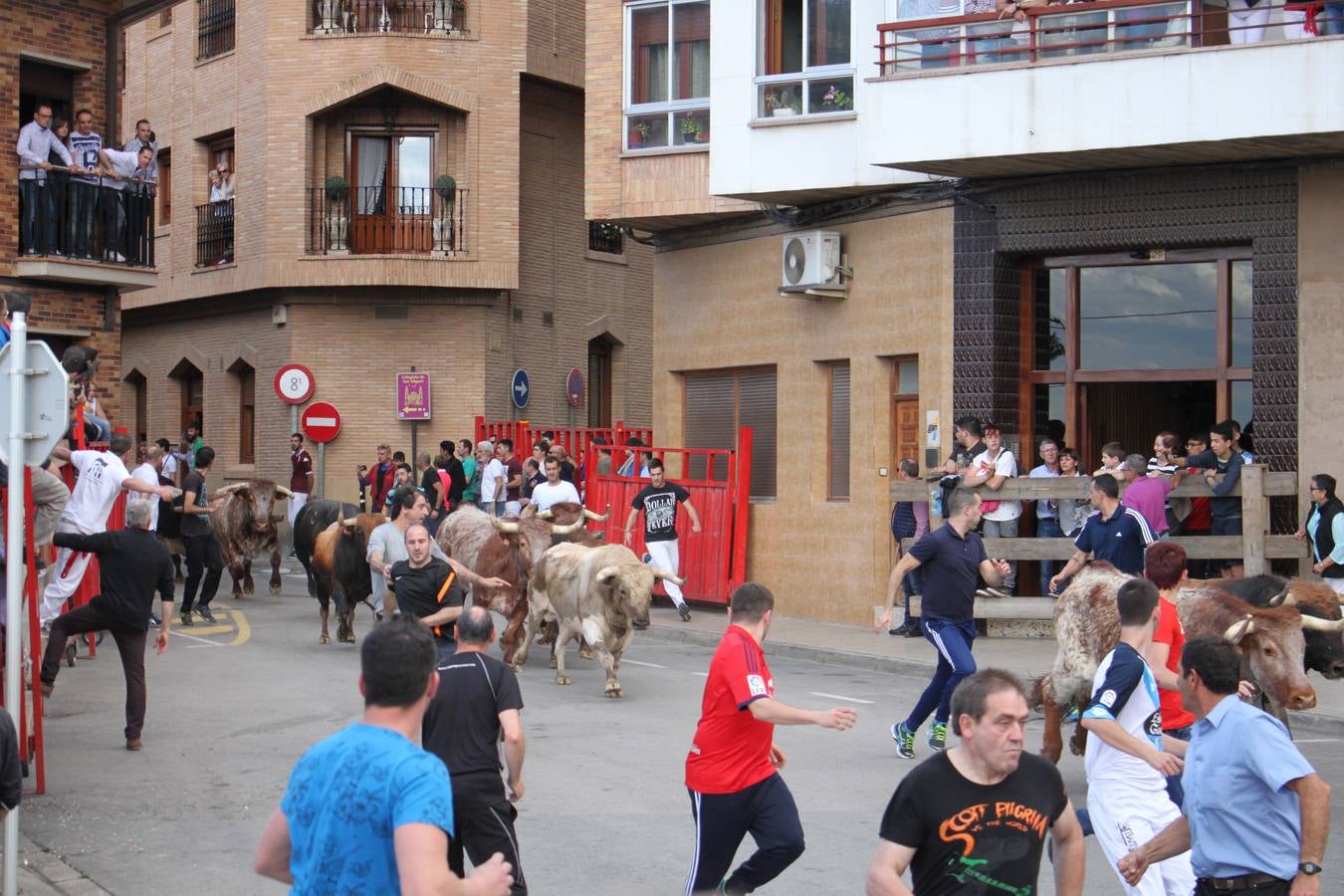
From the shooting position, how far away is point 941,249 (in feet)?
64.1

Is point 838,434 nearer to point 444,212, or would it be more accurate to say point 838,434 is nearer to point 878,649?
point 878,649

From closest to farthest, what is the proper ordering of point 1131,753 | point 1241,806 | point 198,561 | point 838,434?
point 1241,806 < point 1131,753 < point 198,561 < point 838,434

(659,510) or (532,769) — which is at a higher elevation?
(659,510)

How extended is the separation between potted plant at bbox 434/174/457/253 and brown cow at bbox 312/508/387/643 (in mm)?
14363

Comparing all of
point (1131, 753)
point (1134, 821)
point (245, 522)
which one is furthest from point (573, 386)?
point (1131, 753)

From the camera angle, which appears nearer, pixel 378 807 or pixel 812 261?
pixel 378 807

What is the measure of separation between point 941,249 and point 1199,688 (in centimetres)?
1401

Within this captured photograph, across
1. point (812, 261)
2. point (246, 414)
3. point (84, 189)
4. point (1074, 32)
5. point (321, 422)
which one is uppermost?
point (1074, 32)

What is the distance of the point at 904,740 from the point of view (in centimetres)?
1173

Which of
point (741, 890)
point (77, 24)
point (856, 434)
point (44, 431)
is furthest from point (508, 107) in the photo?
point (741, 890)

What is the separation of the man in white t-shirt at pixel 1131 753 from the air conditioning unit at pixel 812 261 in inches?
520

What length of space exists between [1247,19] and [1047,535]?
565 centimetres

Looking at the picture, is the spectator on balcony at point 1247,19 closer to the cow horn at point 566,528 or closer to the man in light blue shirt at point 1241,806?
the cow horn at point 566,528

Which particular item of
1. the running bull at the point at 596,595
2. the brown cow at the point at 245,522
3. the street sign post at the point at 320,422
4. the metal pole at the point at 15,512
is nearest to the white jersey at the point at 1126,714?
the metal pole at the point at 15,512
